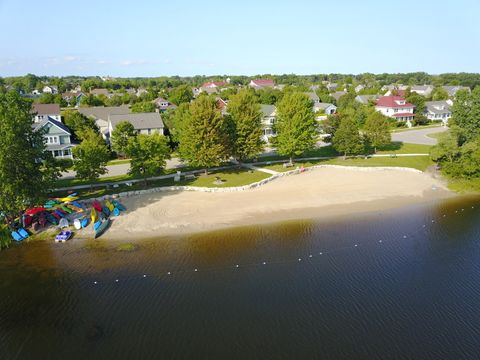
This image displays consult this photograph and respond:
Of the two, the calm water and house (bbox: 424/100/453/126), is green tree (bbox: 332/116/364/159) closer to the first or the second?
the calm water

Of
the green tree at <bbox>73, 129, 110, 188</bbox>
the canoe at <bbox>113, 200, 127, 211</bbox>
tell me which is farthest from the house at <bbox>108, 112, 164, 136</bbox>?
the canoe at <bbox>113, 200, 127, 211</bbox>

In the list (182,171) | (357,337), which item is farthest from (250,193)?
(357,337)

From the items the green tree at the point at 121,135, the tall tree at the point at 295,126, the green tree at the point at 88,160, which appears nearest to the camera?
the green tree at the point at 88,160

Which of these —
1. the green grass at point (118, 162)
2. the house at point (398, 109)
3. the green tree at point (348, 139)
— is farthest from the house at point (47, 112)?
the house at point (398, 109)

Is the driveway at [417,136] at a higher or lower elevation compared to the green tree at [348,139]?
lower

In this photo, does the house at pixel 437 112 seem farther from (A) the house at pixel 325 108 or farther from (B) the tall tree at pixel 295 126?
(B) the tall tree at pixel 295 126

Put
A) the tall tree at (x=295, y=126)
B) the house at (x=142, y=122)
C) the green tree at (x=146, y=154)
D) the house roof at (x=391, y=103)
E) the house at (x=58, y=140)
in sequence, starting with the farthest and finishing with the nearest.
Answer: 1. the house roof at (x=391, y=103)
2. the house at (x=142, y=122)
3. the house at (x=58, y=140)
4. the tall tree at (x=295, y=126)
5. the green tree at (x=146, y=154)

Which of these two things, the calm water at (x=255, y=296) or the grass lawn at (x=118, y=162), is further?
the grass lawn at (x=118, y=162)

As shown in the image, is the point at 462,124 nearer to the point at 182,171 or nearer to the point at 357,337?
the point at 182,171
